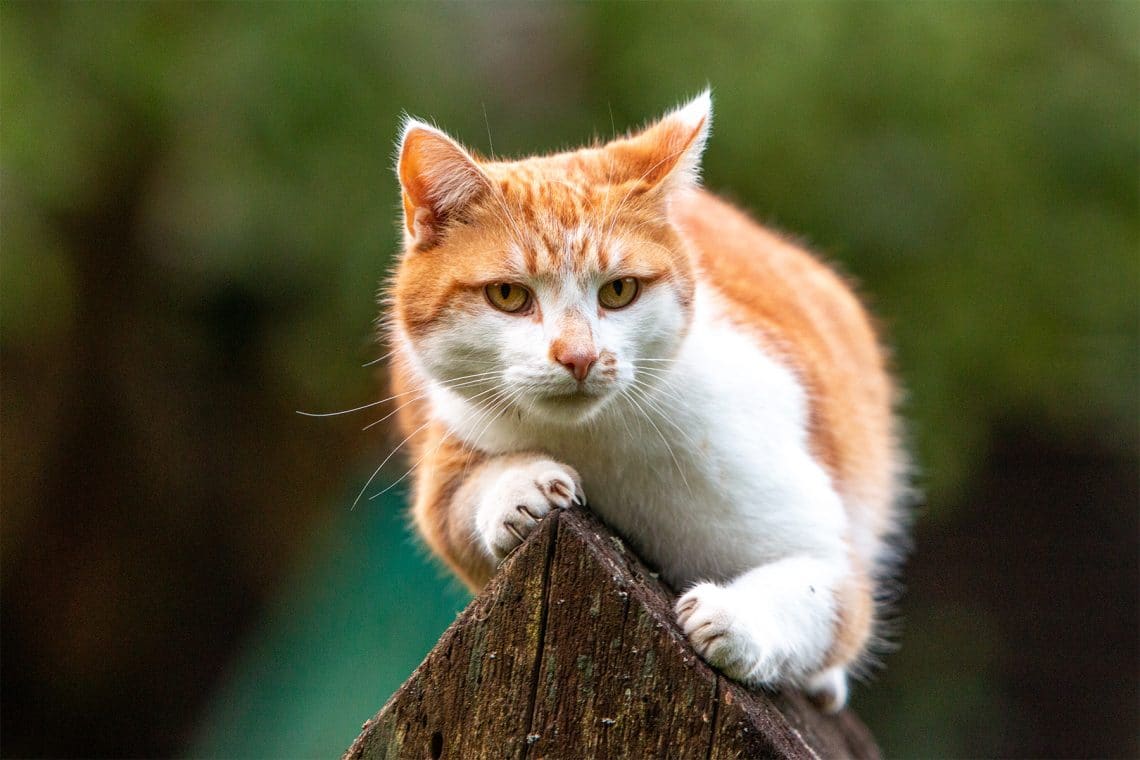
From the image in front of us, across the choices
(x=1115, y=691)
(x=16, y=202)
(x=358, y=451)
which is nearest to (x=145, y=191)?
(x=16, y=202)

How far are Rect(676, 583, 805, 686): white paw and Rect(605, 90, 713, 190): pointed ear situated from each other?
1028 millimetres

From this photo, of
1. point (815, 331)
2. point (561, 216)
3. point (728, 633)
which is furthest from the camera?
point (815, 331)

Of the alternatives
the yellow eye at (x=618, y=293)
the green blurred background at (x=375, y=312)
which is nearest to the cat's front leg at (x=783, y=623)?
the yellow eye at (x=618, y=293)

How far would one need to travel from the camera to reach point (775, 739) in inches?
70.9

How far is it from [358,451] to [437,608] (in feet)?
4.64

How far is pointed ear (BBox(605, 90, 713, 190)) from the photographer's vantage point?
2.76 meters

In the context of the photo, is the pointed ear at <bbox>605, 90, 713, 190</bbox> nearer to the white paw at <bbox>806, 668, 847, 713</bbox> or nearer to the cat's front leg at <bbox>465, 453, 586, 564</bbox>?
the cat's front leg at <bbox>465, 453, 586, 564</bbox>

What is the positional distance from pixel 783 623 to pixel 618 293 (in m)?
0.81

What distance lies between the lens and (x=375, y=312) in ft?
16.0

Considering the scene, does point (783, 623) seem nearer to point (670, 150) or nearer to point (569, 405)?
point (569, 405)

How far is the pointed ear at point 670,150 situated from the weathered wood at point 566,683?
113cm

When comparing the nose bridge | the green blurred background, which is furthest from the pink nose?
the green blurred background

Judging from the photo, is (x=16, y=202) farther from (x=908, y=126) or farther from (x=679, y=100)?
(x=908, y=126)

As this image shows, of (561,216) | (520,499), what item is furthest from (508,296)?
(520,499)
